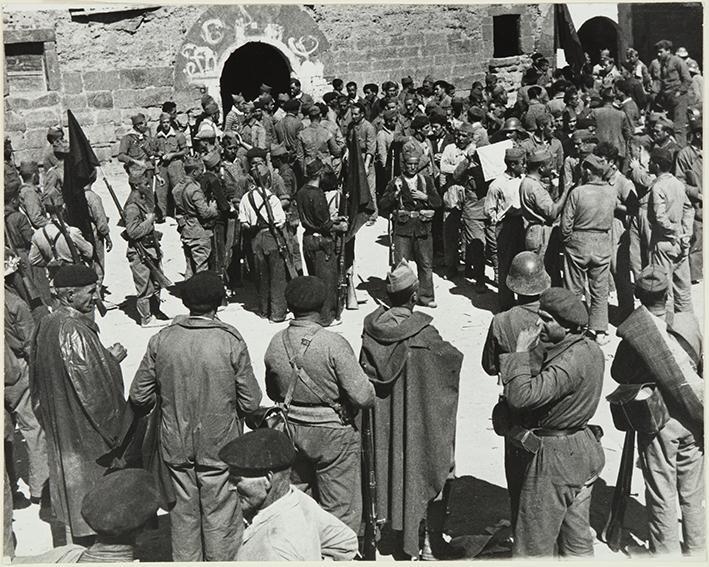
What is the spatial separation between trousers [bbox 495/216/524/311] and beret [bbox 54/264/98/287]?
18.6 ft

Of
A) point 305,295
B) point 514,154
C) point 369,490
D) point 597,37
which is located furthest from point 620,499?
point 597,37

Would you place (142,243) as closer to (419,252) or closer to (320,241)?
(320,241)

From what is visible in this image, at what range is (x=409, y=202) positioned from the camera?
1141 cm

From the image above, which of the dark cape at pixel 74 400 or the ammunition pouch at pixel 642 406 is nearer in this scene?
the ammunition pouch at pixel 642 406

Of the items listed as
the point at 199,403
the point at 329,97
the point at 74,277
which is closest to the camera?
the point at 199,403

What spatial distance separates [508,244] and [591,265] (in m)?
1.28

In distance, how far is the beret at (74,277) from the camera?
6.35 metres

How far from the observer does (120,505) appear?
13.7 feet

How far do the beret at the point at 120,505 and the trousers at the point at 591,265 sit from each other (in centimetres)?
660

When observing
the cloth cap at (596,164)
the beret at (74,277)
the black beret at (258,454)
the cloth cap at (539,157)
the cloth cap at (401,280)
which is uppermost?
the cloth cap at (539,157)

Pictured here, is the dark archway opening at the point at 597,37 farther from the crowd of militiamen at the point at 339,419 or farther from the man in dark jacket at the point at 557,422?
the man in dark jacket at the point at 557,422

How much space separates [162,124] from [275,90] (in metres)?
6.47

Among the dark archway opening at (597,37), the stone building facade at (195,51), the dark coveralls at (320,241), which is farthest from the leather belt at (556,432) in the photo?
the dark archway opening at (597,37)

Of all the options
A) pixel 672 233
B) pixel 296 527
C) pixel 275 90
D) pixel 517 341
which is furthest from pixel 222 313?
pixel 275 90
